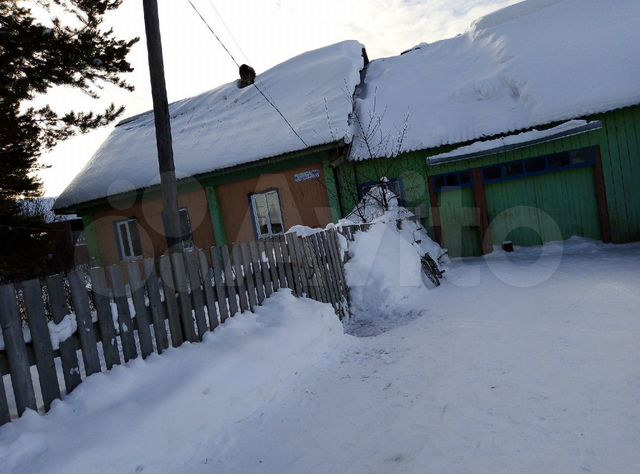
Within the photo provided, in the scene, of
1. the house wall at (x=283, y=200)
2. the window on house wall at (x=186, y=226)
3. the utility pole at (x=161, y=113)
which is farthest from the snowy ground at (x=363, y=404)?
the window on house wall at (x=186, y=226)

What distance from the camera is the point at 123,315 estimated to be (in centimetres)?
292

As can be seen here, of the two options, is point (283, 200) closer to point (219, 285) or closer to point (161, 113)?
point (161, 113)

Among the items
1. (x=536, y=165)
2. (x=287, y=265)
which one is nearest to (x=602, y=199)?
(x=536, y=165)

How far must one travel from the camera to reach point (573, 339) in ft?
12.8

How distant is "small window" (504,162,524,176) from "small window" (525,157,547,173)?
14cm

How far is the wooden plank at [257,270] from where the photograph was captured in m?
4.32

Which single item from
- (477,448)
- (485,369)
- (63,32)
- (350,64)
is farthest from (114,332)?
(350,64)

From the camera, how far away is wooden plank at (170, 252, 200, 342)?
11.2 ft

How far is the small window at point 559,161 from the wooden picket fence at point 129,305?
7396 mm

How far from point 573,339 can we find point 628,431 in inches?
65.4

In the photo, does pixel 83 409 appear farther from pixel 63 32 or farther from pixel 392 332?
pixel 63 32

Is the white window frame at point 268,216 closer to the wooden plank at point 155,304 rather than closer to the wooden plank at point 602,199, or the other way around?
the wooden plank at point 602,199

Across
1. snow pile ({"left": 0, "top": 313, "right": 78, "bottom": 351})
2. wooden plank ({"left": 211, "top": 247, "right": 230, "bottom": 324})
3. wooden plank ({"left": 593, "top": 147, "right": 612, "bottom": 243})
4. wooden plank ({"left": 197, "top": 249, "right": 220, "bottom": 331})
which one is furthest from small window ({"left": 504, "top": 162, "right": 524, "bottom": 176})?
snow pile ({"left": 0, "top": 313, "right": 78, "bottom": 351})

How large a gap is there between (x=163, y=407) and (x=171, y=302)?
0.96 meters
